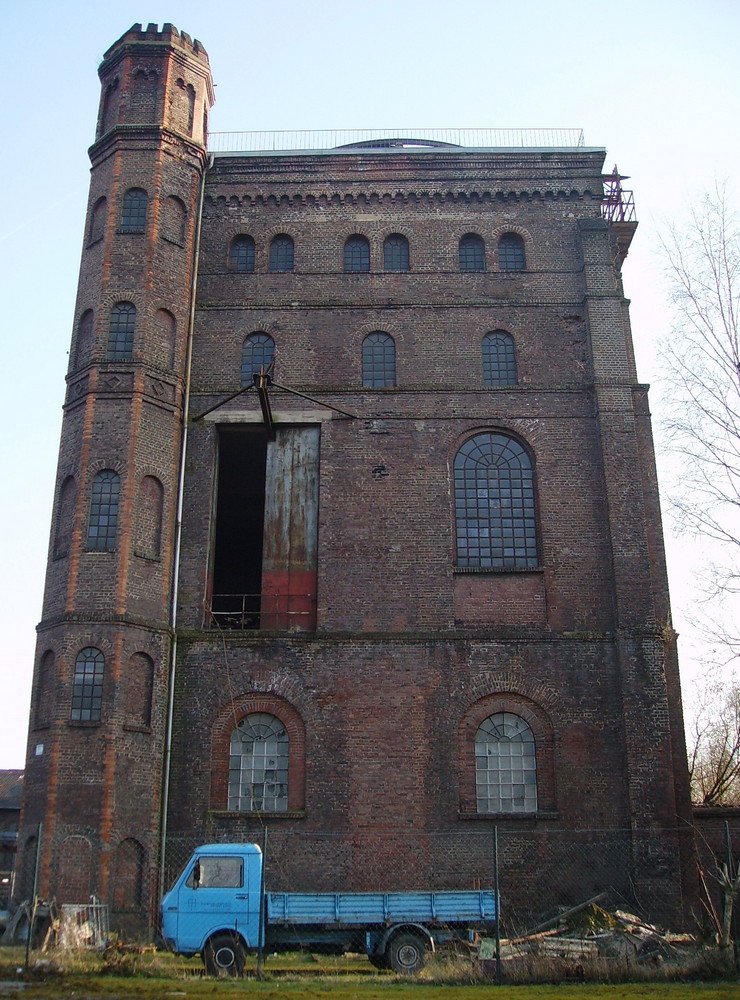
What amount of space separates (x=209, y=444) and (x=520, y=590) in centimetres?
783

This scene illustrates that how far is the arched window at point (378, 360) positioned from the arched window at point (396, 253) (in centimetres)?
205

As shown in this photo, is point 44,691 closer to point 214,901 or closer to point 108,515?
point 108,515

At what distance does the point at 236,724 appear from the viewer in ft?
70.0

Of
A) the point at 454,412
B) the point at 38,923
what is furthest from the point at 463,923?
the point at 454,412

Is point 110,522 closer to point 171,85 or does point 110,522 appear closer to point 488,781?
point 488,781

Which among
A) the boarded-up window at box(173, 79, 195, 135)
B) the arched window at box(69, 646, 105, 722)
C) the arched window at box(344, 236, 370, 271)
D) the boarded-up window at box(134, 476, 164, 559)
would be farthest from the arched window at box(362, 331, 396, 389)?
the arched window at box(69, 646, 105, 722)

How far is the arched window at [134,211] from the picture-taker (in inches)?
945

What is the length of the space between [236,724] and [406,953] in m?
6.76

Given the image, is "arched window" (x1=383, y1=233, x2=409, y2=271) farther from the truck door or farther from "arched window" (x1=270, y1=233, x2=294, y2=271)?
the truck door

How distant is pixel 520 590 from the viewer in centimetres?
2230

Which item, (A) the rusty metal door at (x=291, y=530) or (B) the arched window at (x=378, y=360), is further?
(B) the arched window at (x=378, y=360)

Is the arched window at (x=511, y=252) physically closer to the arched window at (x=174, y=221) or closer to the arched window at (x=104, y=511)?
the arched window at (x=174, y=221)

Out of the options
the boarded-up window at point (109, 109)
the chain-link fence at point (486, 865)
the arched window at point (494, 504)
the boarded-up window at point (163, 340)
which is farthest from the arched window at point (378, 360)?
the chain-link fence at point (486, 865)

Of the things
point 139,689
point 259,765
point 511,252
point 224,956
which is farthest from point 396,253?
point 224,956
